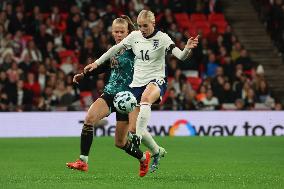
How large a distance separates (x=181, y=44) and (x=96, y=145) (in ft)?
23.5

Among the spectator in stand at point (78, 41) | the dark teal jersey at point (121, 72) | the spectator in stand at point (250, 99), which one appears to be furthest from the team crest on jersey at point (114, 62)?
the spectator in stand at point (78, 41)

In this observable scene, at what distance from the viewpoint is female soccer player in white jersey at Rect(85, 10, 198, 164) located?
36.3 feet

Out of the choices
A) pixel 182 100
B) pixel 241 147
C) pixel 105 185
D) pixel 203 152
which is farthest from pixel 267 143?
pixel 105 185

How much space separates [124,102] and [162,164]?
287cm

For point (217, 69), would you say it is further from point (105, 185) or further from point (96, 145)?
point (105, 185)

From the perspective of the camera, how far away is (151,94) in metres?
10.9

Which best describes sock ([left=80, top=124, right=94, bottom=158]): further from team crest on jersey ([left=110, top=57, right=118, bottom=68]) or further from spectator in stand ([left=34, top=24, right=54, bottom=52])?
spectator in stand ([left=34, top=24, right=54, bottom=52])

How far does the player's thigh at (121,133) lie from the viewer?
36.8 feet

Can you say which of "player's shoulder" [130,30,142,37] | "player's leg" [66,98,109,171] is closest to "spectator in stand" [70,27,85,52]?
"player's shoulder" [130,30,142,37]

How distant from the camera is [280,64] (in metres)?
26.9

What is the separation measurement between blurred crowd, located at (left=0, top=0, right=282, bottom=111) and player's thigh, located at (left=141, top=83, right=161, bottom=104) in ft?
37.6

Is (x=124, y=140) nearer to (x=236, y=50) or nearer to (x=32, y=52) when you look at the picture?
(x=32, y=52)

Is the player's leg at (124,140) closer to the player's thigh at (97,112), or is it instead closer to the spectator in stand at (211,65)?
the player's thigh at (97,112)

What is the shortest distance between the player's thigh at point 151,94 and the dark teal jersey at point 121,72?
0.41 m
